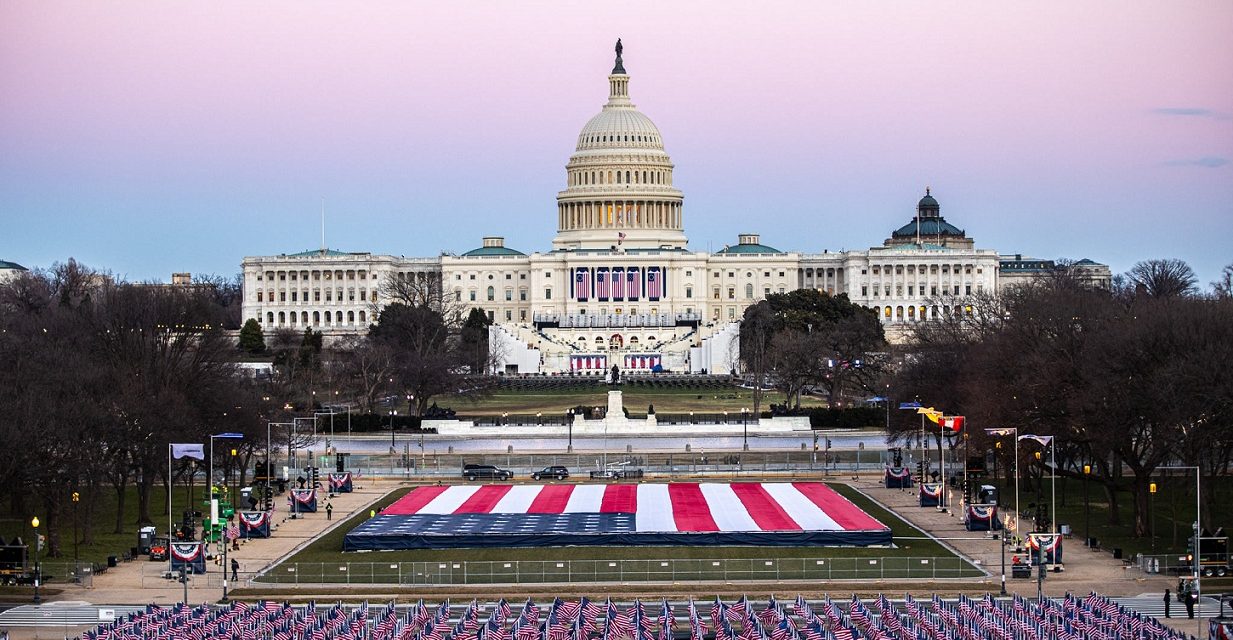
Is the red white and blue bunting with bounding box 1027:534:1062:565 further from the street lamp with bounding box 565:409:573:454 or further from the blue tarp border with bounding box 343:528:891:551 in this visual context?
the street lamp with bounding box 565:409:573:454

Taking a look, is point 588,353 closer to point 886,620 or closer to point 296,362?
point 296,362

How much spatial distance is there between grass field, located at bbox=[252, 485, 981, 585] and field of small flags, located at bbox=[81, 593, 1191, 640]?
6667mm

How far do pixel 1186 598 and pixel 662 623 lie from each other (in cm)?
1299

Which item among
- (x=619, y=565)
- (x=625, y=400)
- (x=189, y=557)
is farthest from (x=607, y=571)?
(x=625, y=400)

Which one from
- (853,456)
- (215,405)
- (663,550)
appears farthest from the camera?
(853,456)

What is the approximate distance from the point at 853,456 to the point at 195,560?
45.4 metres

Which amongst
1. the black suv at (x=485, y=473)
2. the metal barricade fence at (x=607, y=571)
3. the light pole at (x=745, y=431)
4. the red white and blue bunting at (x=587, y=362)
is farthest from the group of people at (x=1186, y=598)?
the red white and blue bunting at (x=587, y=362)

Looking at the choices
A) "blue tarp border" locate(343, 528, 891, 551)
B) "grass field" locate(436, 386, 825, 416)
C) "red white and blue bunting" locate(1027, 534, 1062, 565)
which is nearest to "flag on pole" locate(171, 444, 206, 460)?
"blue tarp border" locate(343, 528, 891, 551)

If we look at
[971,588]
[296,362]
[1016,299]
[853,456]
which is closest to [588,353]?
[296,362]

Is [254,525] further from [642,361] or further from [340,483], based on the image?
[642,361]

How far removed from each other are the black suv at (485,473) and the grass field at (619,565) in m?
25.6

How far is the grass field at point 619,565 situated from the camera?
191 feet

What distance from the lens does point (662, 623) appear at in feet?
157

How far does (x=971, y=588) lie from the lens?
185ft
